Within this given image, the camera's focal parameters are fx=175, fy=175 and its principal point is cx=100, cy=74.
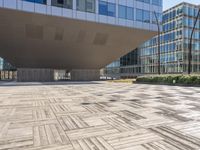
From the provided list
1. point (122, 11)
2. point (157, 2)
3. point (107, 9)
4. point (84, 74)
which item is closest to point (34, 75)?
point (84, 74)

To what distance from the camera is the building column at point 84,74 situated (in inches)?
1641

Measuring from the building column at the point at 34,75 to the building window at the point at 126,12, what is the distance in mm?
19568

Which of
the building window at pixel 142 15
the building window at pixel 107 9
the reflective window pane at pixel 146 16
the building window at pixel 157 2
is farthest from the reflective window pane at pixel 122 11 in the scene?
the building window at pixel 157 2

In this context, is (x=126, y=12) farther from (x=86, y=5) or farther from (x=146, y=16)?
(x=86, y=5)

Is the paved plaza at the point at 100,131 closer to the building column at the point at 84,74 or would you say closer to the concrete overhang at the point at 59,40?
→ the concrete overhang at the point at 59,40

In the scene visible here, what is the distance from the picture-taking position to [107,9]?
30.2m

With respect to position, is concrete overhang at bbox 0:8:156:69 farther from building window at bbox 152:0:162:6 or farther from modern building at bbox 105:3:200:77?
modern building at bbox 105:3:200:77

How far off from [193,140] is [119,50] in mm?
34279

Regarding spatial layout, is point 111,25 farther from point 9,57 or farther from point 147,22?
point 9,57

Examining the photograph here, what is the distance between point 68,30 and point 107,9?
769 centimetres

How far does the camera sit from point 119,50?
37969mm

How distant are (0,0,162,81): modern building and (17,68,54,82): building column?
0.19 m

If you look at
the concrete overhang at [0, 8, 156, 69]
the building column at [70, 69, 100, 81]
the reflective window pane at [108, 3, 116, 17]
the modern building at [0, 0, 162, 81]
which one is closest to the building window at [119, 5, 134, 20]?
the modern building at [0, 0, 162, 81]

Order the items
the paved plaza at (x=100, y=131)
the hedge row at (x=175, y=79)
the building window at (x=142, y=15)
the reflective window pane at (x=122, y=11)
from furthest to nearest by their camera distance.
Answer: the building window at (x=142, y=15)
the reflective window pane at (x=122, y=11)
the hedge row at (x=175, y=79)
the paved plaza at (x=100, y=131)
